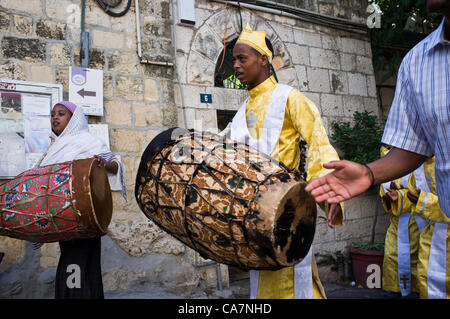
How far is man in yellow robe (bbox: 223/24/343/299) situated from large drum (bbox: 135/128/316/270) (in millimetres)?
282

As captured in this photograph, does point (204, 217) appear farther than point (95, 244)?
No

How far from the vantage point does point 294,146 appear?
6.92 feet

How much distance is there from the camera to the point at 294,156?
2.11 m

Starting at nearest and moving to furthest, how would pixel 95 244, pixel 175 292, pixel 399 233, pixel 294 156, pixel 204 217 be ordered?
pixel 204 217 → pixel 294 156 → pixel 95 244 → pixel 175 292 → pixel 399 233

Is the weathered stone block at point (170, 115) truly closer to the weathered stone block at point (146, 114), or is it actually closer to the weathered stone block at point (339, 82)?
the weathered stone block at point (146, 114)

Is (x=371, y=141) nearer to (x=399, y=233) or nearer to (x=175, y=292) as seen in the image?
(x=399, y=233)

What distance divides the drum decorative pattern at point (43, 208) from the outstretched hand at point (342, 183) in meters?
1.49

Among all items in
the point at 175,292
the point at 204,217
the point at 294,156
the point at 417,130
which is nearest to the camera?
the point at 417,130

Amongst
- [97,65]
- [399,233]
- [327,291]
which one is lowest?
[327,291]

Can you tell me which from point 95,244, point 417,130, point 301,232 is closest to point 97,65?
point 95,244

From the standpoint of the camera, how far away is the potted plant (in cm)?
454

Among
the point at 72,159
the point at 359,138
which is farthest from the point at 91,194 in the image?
the point at 359,138

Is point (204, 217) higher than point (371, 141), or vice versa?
point (371, 141)

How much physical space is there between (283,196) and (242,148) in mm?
337
